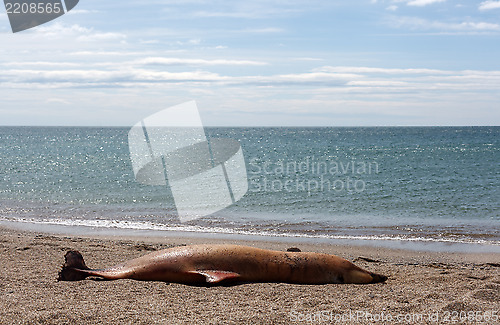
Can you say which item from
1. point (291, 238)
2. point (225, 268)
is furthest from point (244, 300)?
point (291, 238)

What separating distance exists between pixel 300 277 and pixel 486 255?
5.10 metres

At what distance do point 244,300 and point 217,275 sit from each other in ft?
2.44

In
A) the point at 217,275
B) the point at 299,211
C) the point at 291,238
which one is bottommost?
the point at 299,211

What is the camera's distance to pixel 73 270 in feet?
21.0

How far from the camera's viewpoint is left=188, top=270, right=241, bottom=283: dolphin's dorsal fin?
6160 mm

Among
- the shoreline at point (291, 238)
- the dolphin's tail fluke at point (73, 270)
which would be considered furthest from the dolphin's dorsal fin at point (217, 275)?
the shoreline at point (291, 238)

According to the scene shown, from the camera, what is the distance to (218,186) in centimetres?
2236

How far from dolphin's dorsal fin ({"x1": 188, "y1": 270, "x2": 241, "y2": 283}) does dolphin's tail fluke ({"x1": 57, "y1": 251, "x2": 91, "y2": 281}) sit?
1.41 m

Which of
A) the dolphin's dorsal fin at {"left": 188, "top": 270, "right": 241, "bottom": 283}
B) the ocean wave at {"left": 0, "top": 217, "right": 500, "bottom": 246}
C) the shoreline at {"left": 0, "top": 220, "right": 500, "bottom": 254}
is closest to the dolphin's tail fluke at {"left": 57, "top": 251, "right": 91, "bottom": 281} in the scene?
the dolphin's dorsal fin at {"left": 188, "top": 270, "right": 241, "bottom": 283}

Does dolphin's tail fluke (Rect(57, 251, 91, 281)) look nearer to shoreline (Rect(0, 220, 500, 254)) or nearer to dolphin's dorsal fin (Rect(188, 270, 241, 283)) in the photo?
dolphin's dorsal fin (Rect(188, 270, 241, 283))

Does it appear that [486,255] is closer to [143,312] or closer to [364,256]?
[364,256]

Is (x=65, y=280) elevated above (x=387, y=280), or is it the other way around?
(x=65, y=280)

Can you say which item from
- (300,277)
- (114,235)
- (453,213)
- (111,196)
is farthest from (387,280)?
(111,196)

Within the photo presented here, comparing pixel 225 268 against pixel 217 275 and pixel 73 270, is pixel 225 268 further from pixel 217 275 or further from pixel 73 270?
pixel 73 270
